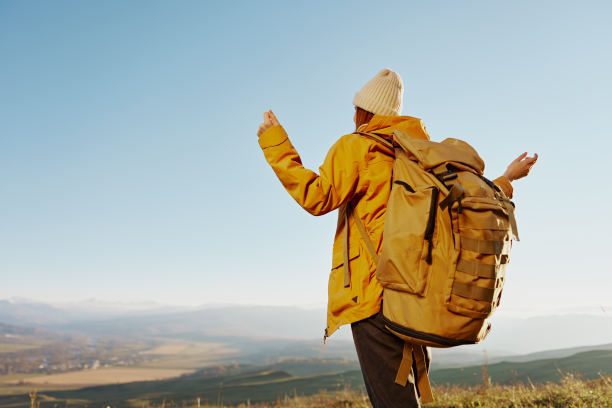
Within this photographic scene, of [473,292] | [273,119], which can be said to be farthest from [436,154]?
[273,119]

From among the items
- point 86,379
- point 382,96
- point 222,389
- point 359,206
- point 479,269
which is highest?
point 382,96

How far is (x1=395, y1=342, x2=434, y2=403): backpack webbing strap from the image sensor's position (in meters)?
2.12

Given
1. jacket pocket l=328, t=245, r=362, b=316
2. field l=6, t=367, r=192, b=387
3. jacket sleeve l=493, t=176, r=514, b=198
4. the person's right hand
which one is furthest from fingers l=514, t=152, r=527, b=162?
field l=6, t=367, r=192, b=387

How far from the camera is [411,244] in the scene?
202 centimetres

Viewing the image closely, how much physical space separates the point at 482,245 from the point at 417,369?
86 centimetres

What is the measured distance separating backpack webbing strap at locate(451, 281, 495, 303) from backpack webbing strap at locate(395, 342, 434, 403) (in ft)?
1.48

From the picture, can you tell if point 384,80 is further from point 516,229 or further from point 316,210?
point 516,229

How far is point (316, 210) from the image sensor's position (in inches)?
91.0

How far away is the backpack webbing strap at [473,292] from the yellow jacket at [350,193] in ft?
1.41

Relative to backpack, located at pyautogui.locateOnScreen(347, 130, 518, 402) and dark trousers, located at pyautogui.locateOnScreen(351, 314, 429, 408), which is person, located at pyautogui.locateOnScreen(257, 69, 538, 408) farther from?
backpack, located at pyautogui.locateOnScreen(347, 130, 518, 402)

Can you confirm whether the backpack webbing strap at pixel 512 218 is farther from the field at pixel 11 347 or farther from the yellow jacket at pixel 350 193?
the field at pixel 11 347

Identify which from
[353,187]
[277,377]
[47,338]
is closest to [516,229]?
[353,187]

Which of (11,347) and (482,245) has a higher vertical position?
(482,245)

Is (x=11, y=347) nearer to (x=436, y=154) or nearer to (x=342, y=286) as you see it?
(x=342, y=286)
